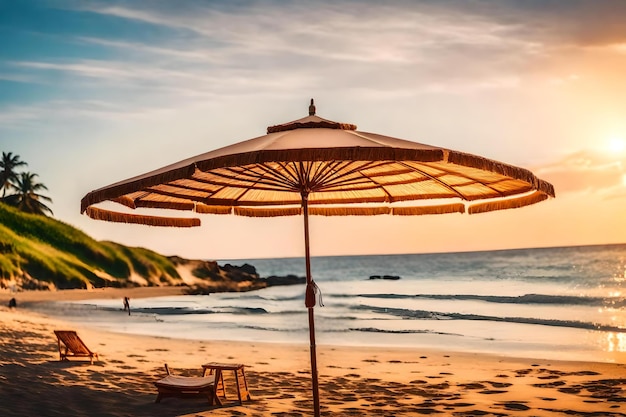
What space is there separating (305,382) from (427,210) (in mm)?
6037

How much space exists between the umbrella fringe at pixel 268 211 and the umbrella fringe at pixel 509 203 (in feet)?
6.95

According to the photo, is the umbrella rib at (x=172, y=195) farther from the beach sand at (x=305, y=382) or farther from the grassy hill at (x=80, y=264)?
the grassy hill at (x=80, y=264)

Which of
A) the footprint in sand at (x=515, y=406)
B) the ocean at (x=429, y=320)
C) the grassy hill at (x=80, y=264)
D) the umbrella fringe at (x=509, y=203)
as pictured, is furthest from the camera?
the grassy hill at (x=80, y=264)

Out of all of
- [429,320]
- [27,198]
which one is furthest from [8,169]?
[429,320]

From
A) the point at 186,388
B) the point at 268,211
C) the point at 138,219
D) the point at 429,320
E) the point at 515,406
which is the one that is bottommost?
the point at 429,320

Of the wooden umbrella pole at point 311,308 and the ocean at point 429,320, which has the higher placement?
the wooden umbrella pole at point 311,308

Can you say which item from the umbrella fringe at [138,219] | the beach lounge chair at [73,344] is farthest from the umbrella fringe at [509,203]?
the beach lounge chair at [73,344]

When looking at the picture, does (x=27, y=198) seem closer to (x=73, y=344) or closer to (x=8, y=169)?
(x=8, y=169)

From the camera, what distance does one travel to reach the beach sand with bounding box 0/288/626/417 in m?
9.12

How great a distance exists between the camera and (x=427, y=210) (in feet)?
22.6

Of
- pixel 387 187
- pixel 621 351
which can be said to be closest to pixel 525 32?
pixel 621 351

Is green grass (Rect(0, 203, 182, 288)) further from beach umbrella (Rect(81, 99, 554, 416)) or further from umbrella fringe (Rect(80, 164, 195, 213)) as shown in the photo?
umbrella fringe (Rect(80, 164, 195, 213))

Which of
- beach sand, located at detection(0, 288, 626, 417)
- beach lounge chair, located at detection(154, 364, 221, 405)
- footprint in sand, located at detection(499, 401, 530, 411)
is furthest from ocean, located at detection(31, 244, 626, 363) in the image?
beach lounge chair, located at detection(154, 364, 221, 405)

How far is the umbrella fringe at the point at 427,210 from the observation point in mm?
6547
